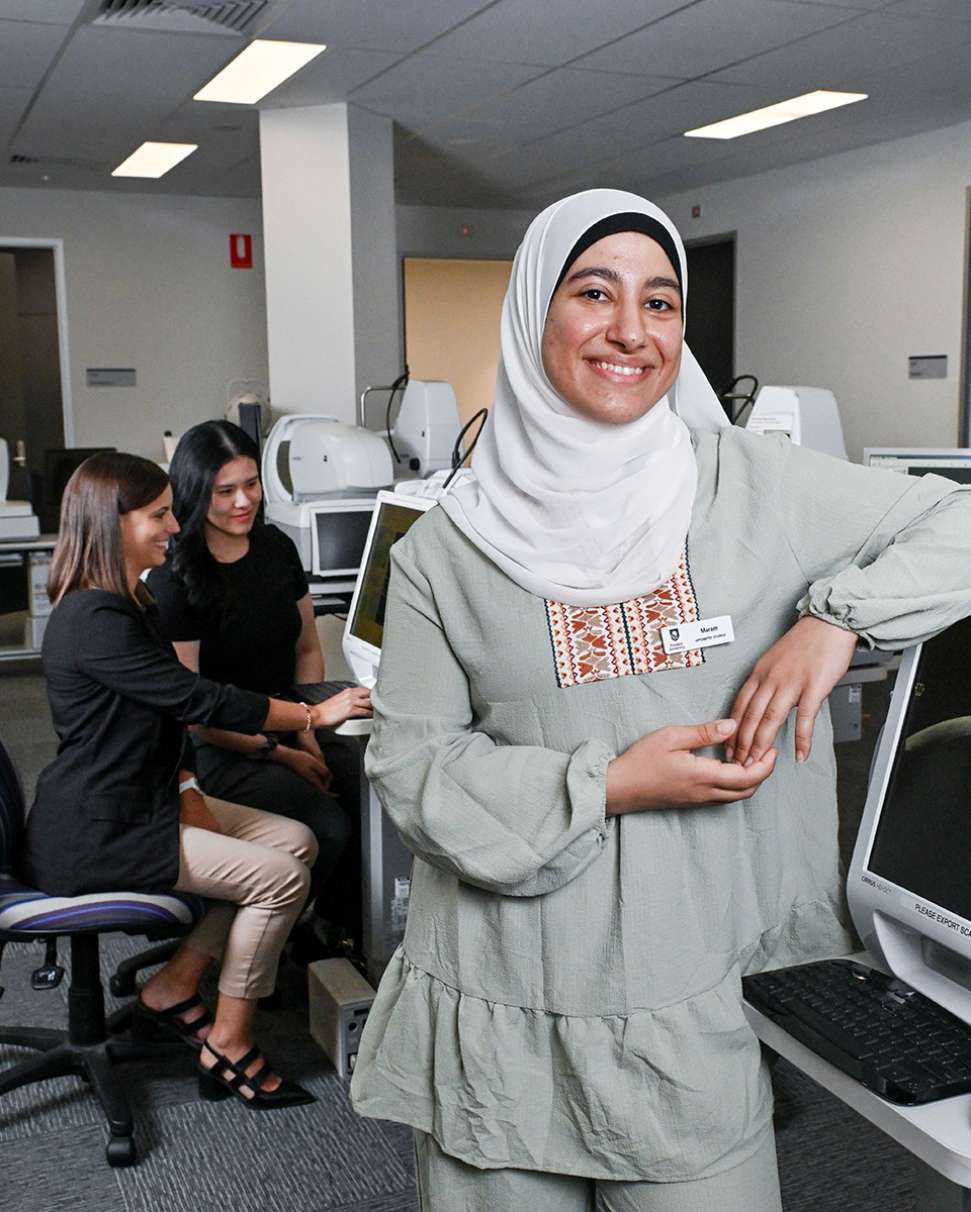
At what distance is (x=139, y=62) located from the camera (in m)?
5.07

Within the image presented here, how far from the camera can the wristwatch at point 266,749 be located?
2.74 metres

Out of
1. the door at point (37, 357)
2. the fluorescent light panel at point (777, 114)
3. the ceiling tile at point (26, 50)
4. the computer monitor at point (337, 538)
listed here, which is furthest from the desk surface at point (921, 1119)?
the door at point (37, 357)

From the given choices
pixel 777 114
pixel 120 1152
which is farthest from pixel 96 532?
pixel 777 114

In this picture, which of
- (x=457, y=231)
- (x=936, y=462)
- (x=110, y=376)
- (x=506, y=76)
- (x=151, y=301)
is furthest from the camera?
(x=457, y=231)

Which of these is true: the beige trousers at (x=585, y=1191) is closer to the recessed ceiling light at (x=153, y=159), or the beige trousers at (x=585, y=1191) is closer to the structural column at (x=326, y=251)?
the structural column at (x=326, y=251)

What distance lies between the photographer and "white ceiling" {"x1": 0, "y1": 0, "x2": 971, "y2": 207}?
14.5 feet

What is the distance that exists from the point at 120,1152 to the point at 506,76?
4.52 m

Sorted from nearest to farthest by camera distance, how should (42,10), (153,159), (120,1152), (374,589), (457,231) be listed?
(120,1152) < (374,589) < (42,10) < (153,159) < (457,231)

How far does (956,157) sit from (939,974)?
6.32 meters

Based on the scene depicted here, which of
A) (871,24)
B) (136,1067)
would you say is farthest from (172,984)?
(871,24)

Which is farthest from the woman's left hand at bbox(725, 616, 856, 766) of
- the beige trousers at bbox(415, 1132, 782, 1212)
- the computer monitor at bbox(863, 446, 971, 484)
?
the computer monitor at bbox(863, 446, 971, 484)

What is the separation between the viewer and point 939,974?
1.16 metres

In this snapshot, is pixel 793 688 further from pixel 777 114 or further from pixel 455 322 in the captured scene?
pixel 455 322

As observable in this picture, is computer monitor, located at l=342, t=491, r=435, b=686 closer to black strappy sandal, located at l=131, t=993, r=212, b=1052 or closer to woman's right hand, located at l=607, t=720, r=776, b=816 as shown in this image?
black strappy sandal, located at l=131, t=993, r=212, b=1052
